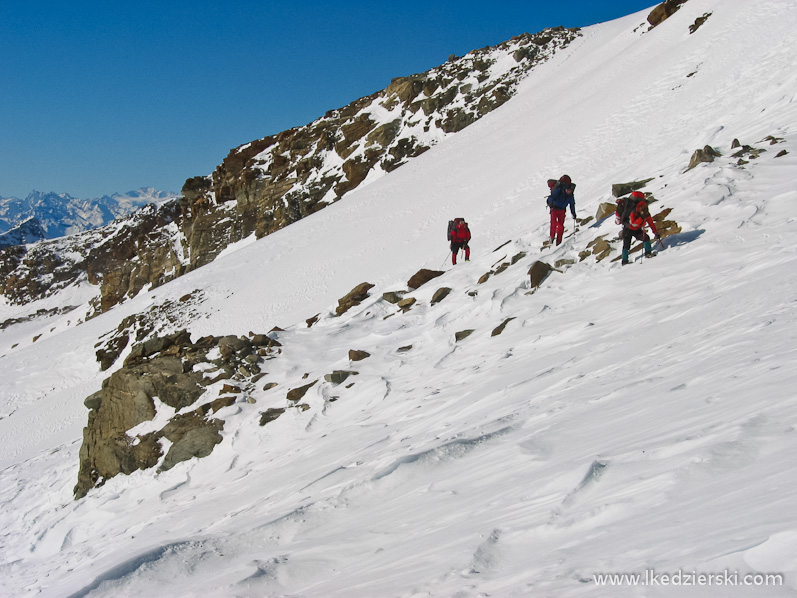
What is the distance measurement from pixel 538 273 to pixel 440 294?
9.20 ft

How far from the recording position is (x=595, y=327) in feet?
24.1

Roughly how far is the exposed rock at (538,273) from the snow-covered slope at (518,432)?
199 mm

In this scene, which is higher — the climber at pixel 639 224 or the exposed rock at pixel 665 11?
the exposed rock at pixel 665 11

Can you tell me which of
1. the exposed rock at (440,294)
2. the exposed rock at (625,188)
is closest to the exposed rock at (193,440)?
the exposed rock at (440,294)

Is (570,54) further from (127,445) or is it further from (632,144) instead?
(127,445)

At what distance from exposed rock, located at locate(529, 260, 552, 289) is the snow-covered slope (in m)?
0.20

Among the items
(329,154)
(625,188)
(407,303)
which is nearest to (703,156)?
(625,188)

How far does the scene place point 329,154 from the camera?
1767 inches

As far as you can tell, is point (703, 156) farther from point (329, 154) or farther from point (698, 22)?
point (329, 154)

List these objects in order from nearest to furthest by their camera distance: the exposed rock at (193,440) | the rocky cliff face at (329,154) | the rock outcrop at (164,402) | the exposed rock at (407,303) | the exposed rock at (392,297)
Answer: the exposed rock at (193,440)
the rock outcrop at (164,402)
the exposed rock at (407,303)
the exposed rock at (392,297)
the rocky cliff face at (329,154)

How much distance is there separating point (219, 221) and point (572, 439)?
45813 millimetres

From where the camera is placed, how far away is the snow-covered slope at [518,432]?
108 inches

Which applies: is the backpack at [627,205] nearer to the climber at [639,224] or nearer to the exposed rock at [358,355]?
the climber at [639,224]

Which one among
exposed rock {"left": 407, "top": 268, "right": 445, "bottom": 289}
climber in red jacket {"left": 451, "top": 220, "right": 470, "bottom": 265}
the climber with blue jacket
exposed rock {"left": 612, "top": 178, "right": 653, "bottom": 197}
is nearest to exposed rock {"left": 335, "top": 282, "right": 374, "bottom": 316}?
exposed rock {"left": 407, "top": 268, "right": 445, "bottom": 289}
